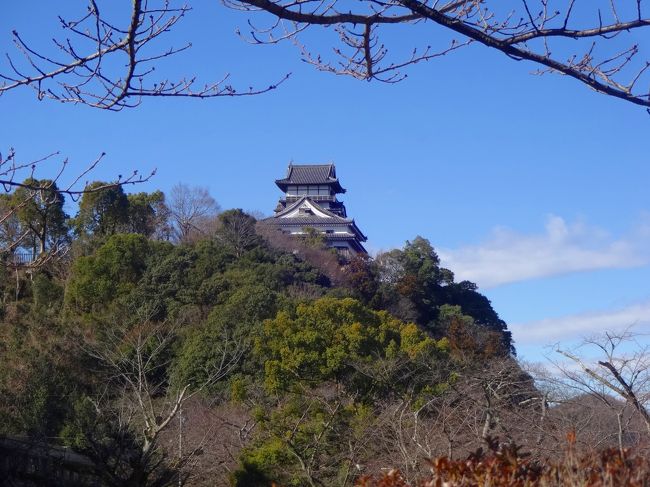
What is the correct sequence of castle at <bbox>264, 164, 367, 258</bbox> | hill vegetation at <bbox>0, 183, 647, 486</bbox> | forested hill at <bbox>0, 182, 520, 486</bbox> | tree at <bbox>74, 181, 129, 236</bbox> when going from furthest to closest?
1. castle at <bbox>264, 164, 367, 258</bbox>
2. tree at <bbox>74, 181, 129, 236</bbox>
3. forested hill at <bbox>0, 182, 520, 486</bbox>
4. hill vegetation at <bbox>0, 183, 647, 486</bbox>

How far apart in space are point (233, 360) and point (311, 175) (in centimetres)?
2265

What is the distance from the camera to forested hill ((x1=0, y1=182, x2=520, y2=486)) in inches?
420

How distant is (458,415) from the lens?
34.5 feet

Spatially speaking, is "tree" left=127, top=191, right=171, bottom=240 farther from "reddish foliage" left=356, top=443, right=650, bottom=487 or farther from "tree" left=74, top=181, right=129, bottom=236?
"reddish foliage" left=356, top=443, right=650, bottom=487

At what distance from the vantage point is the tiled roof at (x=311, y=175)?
38.0 m

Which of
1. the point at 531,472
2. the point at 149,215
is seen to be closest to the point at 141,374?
the point at 531,472

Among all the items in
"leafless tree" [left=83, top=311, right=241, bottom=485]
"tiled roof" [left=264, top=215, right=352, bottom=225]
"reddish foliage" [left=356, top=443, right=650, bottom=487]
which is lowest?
"reddish foliage" [left=356, top=443, right=650, bottom=487]

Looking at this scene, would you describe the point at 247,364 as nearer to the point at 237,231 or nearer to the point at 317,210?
the point at 237,231

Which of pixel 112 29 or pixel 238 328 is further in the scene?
pixel 238 328

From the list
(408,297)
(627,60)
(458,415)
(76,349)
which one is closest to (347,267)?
(408,297)

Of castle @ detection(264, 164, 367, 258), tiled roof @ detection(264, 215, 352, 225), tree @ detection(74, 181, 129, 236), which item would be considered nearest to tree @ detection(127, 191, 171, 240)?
tree @ detection(74, 181, 129, 236)

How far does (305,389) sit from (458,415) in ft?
15.6

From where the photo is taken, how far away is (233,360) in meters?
16.6

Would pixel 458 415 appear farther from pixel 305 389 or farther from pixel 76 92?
pixel 76 92
